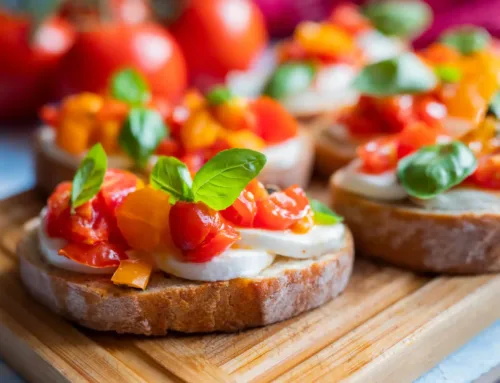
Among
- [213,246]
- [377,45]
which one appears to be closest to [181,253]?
[213,246]

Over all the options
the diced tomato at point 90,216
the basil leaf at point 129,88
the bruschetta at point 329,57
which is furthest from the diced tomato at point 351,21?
the diced tomato at point 90,216

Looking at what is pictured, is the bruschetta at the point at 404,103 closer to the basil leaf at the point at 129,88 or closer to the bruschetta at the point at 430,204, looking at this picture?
the bruschetta at the point at 430,204

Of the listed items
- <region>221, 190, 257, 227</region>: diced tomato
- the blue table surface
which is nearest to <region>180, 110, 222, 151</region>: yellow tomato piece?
<region>221, 190, 257, 227</region>: diced tomato

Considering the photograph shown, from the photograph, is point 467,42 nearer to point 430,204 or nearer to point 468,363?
point 430,204

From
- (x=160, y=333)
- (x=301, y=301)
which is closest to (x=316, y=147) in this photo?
(x=301, y=301)

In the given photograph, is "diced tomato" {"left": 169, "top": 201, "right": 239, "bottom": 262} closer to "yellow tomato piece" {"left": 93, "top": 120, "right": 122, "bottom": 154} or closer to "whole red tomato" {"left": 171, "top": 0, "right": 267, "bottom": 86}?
"yellow tomato piece" {"left": 93, "top": 120, "right": 122, "bottom": 154}
